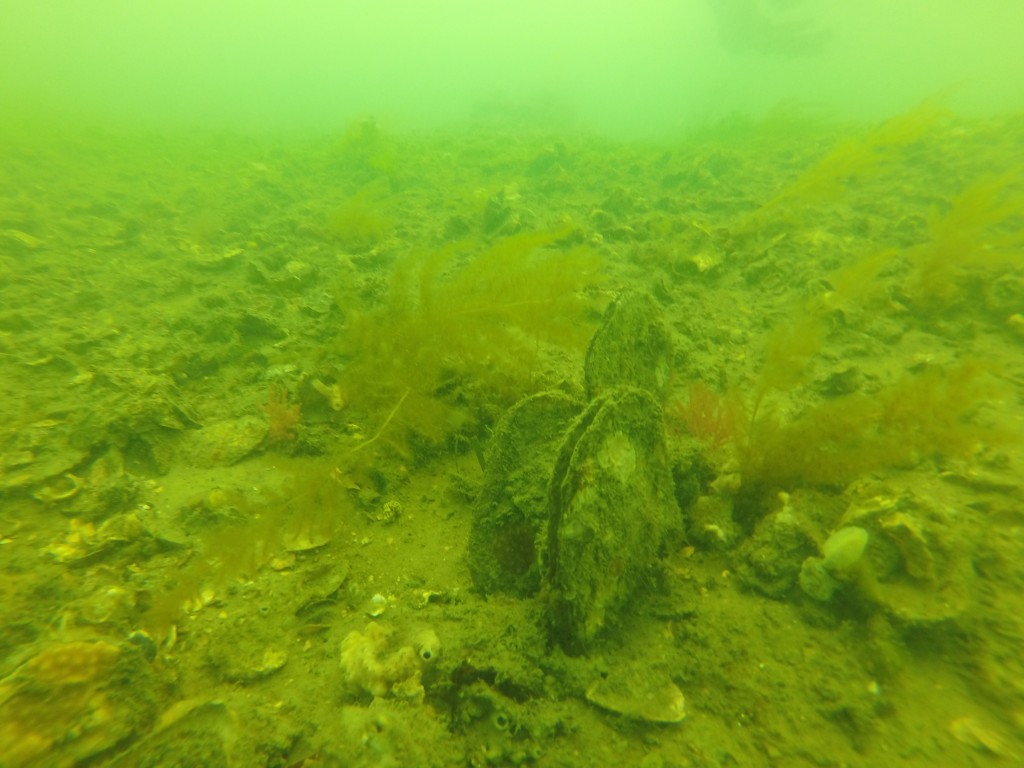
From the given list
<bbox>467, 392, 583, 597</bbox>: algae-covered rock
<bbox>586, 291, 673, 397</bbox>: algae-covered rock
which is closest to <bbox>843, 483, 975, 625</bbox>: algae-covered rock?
<bbox>586, 291, 673, 397</bbox>: algae-covered rock

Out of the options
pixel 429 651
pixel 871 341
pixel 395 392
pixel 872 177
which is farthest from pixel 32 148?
pixel 872 177

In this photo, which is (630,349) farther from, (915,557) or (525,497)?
(915,557)

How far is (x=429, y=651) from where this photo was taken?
2016 millimetres

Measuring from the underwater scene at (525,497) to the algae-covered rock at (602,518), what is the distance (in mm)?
15

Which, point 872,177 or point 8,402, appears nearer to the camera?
point 8,402

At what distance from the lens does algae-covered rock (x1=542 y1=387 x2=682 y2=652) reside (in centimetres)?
192

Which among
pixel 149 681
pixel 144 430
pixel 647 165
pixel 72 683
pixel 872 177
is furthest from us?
pixel 647 165

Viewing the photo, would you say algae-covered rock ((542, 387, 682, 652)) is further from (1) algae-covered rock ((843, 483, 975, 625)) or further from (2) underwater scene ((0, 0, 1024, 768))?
(1) algae-covered rock ((843, 483, 975, 625))

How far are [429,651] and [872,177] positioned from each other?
10.9 meters

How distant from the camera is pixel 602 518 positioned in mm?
1996

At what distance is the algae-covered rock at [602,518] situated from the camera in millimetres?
1918

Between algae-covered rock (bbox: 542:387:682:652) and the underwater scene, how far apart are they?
0.05 feet

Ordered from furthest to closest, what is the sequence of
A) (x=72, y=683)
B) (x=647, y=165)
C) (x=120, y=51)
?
(x=120, y=51)
(x=647, y=165)
(x=72, y=683)

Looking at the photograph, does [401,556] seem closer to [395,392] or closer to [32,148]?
[395,392]
